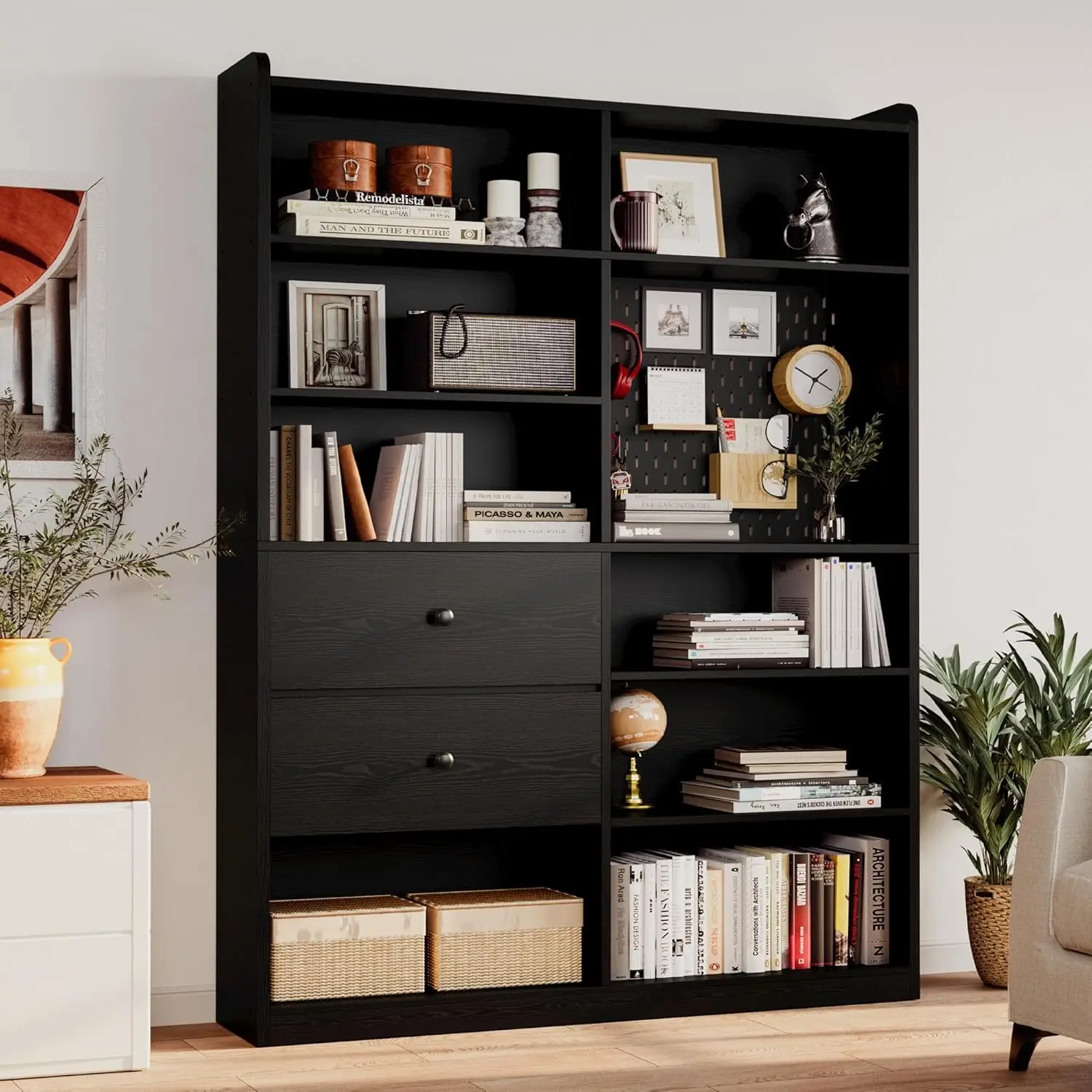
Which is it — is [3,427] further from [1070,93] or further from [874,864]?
[1070,93]

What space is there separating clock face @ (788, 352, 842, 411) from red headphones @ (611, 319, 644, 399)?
1.28 ft

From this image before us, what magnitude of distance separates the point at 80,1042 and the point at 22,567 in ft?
3.09

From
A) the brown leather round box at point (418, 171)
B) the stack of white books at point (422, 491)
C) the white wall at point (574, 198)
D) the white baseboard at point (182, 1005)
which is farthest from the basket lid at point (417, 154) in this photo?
the white baseboard at point (182, 1005)

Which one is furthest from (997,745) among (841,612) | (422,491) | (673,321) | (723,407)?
(422,491)

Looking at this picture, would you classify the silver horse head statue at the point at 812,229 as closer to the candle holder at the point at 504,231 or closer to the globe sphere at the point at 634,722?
the candle holder at the point at 504,231

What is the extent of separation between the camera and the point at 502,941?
3809 millimetres

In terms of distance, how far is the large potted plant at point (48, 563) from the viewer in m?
3.42

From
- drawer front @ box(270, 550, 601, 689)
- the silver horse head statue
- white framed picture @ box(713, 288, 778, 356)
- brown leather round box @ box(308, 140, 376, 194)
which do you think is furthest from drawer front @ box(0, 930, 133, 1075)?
the silver horse head statue

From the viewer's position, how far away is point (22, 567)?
3541mm

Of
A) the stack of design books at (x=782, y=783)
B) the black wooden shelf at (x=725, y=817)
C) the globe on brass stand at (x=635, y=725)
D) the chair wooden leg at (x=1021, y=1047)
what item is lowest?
the chair wooden leg at (x=1021, y=1047)

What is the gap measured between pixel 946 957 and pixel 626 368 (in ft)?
5.60

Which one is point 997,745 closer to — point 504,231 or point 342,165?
point 504,231

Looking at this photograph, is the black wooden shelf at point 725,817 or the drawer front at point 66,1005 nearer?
the drawer front at point 66,1005

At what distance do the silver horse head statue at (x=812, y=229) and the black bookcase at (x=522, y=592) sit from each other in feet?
0.17
